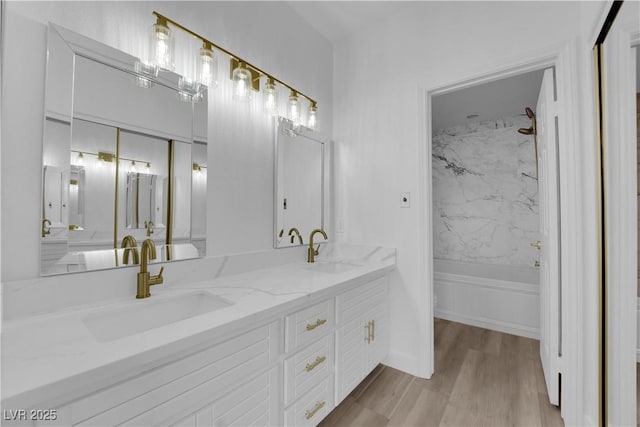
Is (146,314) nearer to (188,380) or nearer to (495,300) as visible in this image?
(188,380)

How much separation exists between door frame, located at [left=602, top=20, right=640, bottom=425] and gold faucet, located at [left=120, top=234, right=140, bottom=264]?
201 centimetres

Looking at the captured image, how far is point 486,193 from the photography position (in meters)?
3.66

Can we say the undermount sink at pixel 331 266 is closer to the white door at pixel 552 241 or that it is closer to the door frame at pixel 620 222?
the white door at pixel 552 241

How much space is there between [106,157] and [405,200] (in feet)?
5.78

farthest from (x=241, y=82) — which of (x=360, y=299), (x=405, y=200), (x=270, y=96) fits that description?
(x=360, y=299)

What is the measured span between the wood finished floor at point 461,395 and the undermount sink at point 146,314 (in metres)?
0.97

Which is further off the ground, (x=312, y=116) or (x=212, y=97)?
(x=312, y=116)

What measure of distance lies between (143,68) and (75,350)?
1.16 metres

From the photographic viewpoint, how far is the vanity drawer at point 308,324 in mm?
1229

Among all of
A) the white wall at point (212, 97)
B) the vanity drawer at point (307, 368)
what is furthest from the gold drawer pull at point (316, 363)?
the white wall at point (212, 97)

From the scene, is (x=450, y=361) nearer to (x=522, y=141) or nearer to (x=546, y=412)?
(x=546, y=412)

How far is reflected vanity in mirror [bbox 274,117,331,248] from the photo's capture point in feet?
6.49

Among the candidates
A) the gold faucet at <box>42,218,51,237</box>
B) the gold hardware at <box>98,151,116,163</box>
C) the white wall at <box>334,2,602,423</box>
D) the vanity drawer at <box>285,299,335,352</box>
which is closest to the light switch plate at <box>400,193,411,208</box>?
the white wall at <box>334,2,602,423</box>

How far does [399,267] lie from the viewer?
6.87 feet
